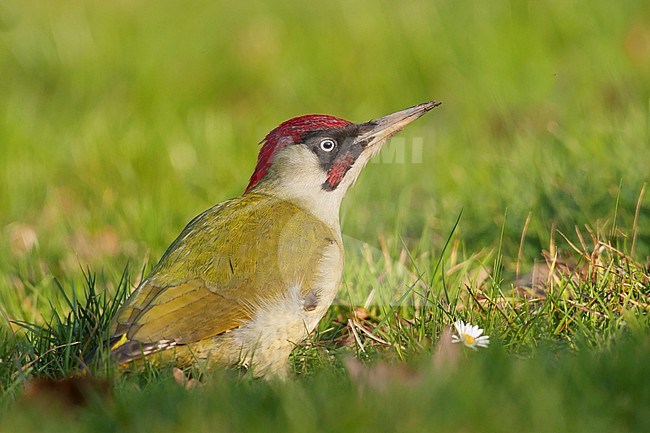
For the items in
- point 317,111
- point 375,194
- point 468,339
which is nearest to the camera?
point 468,339

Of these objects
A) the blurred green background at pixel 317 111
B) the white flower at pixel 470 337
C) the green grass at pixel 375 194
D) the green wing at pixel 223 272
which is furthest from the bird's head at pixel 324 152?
the white flower at pixel 470 337

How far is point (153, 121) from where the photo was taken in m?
7.07

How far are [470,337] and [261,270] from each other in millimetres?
716

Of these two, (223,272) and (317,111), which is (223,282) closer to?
(223,272)

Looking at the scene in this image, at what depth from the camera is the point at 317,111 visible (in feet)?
23.4

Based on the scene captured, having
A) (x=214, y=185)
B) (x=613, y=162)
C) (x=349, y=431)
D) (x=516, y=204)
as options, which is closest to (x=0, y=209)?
(x=214, y=185)

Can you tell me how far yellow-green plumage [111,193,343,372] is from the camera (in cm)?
328

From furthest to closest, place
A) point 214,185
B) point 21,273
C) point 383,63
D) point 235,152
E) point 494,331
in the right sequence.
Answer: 1. point 383,63
2. point 235,152
3. point 214,185
4. point 21,273
5. point 494,331

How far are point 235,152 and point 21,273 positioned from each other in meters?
1.93

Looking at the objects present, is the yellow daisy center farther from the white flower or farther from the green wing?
the green wing

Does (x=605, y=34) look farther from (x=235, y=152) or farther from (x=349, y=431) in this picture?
(x=349, y=431)

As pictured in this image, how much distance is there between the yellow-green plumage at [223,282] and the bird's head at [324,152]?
0.19 m

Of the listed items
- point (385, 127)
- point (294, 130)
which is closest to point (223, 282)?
point (294, 130)

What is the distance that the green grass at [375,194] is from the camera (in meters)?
2.63
